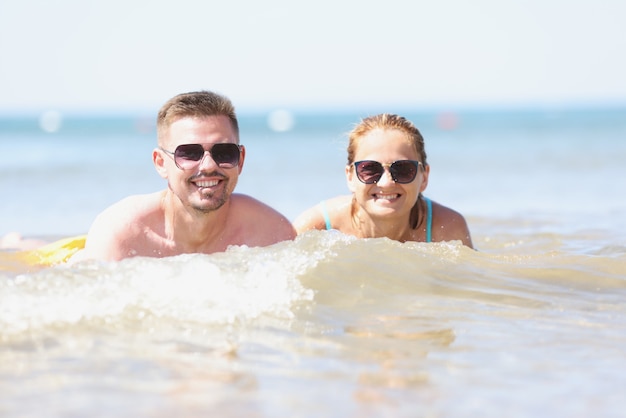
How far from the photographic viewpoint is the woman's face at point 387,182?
589 centimetres

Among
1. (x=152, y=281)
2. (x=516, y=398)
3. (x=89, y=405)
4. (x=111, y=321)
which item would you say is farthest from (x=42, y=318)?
(x=516, y=398)

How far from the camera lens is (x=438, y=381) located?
3420 mm

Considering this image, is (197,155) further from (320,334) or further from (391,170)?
(320,334)

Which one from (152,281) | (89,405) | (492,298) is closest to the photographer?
(89,405)

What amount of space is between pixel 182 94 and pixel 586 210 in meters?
7.16

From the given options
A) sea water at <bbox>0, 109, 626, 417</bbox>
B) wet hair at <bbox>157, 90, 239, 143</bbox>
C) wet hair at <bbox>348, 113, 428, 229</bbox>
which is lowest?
sea water at <bbox>0, 109, 626, 417</bbox>

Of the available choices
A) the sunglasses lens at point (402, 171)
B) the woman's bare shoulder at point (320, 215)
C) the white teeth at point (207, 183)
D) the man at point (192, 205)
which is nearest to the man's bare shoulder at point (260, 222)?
the man at point (192, 205)

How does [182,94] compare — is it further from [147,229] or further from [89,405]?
[89,405]

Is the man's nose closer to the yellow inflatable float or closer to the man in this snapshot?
the man

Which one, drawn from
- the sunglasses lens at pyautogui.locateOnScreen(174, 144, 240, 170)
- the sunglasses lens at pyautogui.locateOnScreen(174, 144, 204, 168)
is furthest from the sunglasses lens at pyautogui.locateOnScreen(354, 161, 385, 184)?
the sunglasses lens at pyautogui.locateOnScreen(174, 144, 204, 168)

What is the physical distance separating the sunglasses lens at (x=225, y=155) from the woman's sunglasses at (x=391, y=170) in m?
1.01

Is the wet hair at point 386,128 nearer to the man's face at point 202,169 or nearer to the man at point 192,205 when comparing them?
the man at point 192,205

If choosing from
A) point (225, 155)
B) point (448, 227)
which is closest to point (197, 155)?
point (225, 155)

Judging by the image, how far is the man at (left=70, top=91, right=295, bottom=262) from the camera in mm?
5223
